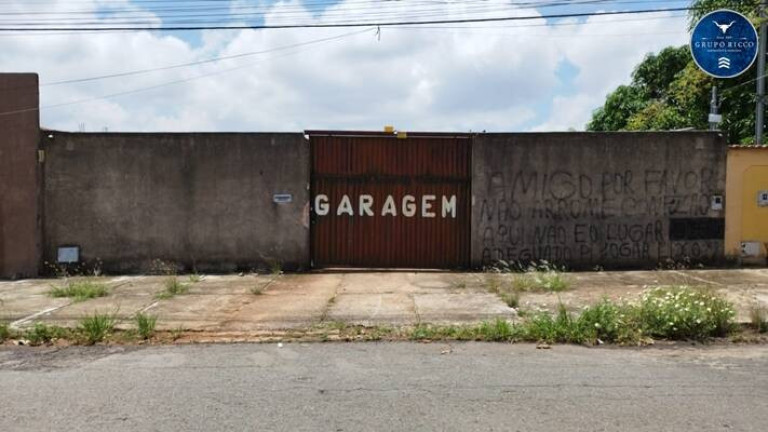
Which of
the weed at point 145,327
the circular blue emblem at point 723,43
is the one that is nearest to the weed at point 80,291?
the weed at point 145,327

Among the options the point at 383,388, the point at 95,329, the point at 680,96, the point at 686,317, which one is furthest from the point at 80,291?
the point at 680,96

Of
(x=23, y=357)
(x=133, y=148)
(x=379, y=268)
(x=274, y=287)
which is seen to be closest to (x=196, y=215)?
(x=133, y=148)

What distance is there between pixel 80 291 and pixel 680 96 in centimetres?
2151

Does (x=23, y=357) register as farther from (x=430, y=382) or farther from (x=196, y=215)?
(x=196, y=215)

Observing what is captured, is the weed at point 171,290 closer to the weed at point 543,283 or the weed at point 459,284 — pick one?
the weed at point 459,284

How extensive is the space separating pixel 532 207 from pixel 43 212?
9.88 metres

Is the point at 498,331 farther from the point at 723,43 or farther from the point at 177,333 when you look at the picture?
the point at 723,43

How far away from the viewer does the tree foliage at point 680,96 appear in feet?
72.7

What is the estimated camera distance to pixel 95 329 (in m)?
7.96

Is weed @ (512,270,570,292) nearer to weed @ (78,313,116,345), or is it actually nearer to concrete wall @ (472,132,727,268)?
concrete wall @ (472,132,727,268)

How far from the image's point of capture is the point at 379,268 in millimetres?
13484

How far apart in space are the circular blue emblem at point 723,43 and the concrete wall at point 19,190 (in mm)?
13574

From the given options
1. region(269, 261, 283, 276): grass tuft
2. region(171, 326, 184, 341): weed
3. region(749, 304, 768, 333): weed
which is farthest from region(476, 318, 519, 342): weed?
region(269, 261, 283, 276): grass tuft

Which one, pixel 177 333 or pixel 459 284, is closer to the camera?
pixel 177 333
